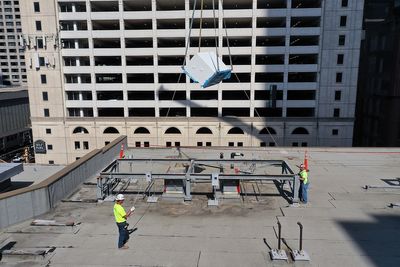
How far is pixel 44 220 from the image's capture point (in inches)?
565

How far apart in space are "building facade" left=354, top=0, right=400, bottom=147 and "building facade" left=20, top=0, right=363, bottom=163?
36.7ft

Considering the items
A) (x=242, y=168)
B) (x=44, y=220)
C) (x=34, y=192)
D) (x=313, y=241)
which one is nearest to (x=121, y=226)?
(x=44, y=220)

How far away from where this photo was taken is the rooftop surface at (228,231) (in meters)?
11.5

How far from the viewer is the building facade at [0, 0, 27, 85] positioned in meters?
124

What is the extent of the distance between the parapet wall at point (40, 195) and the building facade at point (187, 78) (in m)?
29.2

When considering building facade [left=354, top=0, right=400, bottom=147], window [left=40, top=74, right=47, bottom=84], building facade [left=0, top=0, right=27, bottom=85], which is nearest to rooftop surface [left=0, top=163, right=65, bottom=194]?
window [left=40, top=74, right=47, bottom=84]

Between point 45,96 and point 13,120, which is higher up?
point 45,96

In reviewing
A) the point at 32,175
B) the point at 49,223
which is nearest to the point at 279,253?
the point at 49,223

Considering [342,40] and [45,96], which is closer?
[342,40]

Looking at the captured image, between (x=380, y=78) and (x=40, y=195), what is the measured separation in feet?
198

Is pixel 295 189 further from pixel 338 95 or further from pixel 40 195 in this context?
pixel 338 95

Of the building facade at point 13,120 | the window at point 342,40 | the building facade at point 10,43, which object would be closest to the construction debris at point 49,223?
the window at point 342,40

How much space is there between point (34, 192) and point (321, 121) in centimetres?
4298

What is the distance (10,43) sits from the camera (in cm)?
12556
